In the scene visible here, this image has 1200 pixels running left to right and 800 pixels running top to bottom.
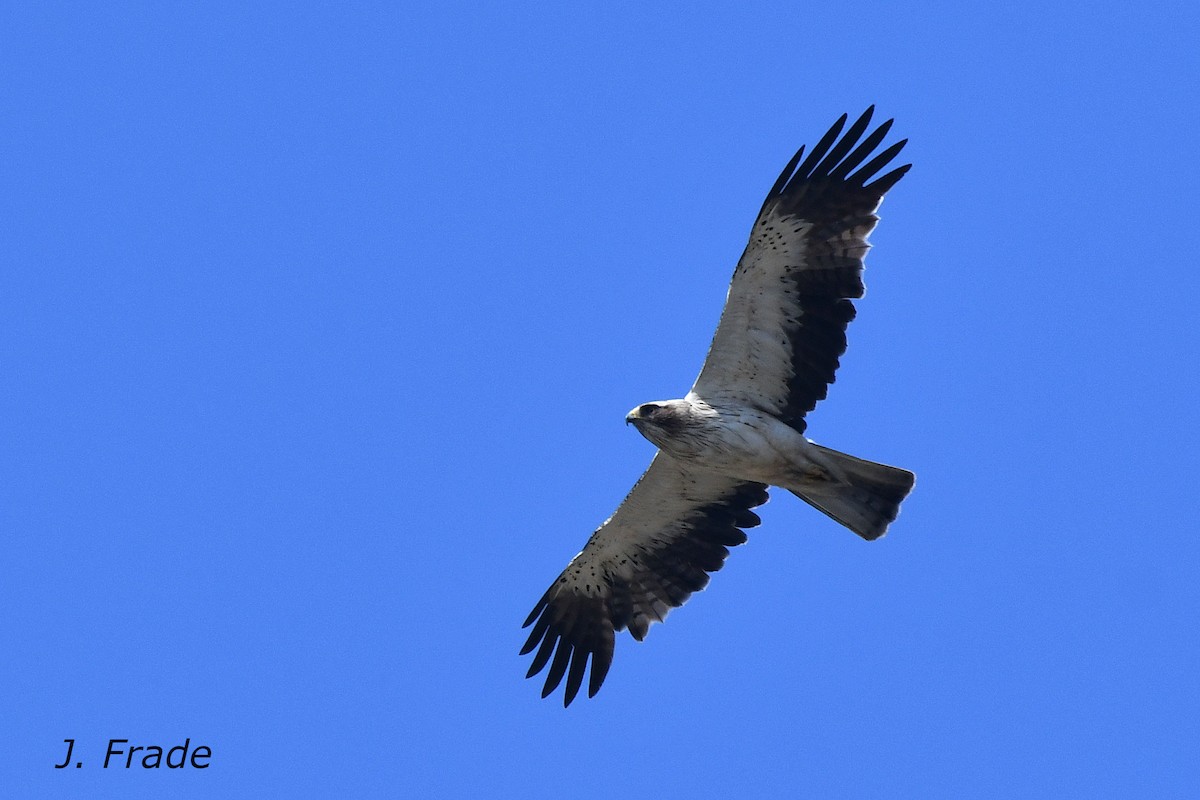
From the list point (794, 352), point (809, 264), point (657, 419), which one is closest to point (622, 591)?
point (657, 419)

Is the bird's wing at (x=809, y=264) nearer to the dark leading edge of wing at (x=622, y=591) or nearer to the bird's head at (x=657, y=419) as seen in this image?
the bird's head at (x=657, y=419)

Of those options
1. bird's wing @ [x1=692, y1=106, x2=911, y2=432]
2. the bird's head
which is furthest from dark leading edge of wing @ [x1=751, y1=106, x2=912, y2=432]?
the bird's head

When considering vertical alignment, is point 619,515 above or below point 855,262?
below

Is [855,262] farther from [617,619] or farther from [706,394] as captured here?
[617,619]

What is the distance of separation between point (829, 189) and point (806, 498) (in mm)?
2924

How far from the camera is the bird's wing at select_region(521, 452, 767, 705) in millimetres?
15750

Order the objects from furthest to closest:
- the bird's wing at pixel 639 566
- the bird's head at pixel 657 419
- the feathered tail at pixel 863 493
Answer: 1. the bird's wing at pixel 639 566
2. the feathered tail at pixel 863 493
3. the bird's head at pixel 657 419

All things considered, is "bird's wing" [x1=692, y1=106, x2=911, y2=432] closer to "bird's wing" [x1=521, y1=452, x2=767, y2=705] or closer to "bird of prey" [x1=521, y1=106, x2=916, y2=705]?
"bird of prey" [x1=521, y1=106, x2=916, y2=705]

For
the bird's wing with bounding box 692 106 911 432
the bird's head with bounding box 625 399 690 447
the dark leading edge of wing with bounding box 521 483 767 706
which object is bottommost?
the dark leading edge of wing with bounding box 521 483 767 706

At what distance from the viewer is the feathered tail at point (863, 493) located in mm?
14618

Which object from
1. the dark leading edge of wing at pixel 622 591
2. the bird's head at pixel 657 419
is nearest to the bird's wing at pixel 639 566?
the dark leading edge of wing at pixel 622 591

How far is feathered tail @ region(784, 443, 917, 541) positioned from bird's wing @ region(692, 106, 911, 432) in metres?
0.81

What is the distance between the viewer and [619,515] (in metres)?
16.0

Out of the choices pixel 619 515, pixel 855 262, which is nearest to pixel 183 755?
pixel 619 515
